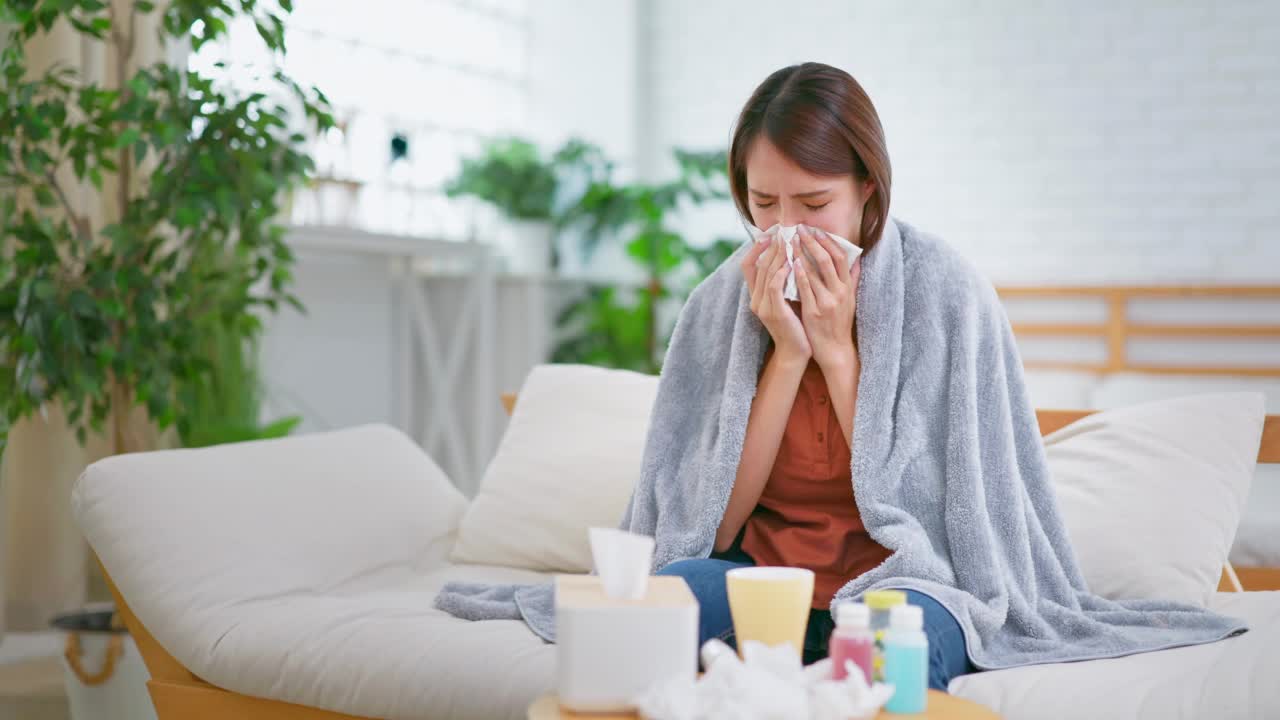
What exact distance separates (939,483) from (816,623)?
24 cm

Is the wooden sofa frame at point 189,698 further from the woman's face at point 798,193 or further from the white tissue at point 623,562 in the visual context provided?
the woman's face at point 798,193

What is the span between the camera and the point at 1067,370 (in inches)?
179

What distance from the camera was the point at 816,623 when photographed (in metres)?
1.50

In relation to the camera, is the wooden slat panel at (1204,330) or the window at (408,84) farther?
the window at (408,84)

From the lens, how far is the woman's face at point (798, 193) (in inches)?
62.0

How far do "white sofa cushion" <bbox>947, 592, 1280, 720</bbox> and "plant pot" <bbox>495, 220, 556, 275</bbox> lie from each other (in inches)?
139

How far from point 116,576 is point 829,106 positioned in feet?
3.79

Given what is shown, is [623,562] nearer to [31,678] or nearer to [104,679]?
[104,679]

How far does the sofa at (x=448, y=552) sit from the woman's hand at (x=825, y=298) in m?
0.44

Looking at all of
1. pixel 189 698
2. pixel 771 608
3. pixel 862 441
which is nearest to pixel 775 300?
pixel 862 441

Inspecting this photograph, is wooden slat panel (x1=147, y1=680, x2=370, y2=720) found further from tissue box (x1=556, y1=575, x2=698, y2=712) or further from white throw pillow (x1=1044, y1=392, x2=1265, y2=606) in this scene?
white throw pillow (x1=1044, y1=392, x2=1265, y2=606)

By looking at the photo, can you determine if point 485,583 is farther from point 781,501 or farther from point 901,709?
point 901,709

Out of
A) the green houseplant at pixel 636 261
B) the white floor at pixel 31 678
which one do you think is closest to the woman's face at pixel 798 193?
the white floor at pixel 31 678

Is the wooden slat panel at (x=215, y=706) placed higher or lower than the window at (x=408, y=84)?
lower
